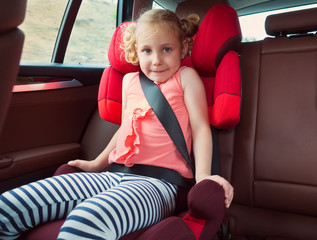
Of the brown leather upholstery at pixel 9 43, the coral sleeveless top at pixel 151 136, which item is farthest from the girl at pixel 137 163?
the brown leather upholstery at pixel 9 43

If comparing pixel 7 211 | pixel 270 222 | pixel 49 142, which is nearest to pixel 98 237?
pixel 7 211

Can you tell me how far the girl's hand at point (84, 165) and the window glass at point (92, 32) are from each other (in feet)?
2.82

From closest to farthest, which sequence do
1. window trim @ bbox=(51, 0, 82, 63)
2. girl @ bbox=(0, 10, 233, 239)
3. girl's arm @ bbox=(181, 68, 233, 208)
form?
1. girl @ bbox=(0, 10, 233, 239)
2. girl's arm @ bbox=(181, 68, 233, 208)
3. window trim @ bbox=(51, 0, 82, 63)

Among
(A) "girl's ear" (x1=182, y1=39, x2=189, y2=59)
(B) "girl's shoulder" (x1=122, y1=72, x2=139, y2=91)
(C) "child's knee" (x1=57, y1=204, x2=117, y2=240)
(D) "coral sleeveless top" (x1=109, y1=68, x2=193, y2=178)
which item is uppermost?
(A) "girl's ear" (x1=182, y1=39, x2=189, y2=59)

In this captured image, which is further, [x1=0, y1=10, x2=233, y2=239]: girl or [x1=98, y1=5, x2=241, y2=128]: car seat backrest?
[x1=98, y1=5, x2=241, y2=128]: car seat backrest

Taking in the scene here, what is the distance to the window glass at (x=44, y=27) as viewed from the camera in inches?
69.7

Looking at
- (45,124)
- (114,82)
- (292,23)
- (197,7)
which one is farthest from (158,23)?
(45,124)

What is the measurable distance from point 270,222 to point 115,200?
0.81m

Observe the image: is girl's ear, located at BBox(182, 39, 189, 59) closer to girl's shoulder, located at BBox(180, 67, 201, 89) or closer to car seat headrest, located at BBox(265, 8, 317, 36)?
girl's shoulder, located at BBox(180, 67, 201, 89)

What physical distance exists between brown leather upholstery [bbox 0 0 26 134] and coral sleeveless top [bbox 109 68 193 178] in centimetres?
74

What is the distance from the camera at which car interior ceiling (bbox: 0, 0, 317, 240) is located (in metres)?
1.31

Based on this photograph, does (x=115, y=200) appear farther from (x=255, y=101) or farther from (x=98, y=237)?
(x=255, y=101)

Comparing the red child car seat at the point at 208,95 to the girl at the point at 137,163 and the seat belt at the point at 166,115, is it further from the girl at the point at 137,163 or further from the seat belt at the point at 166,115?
the seat belt at the point at 166,115

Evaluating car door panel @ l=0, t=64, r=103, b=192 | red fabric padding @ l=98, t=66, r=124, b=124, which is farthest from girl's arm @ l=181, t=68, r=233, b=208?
car door panel @ l=0, t=64, r=103, b=192
